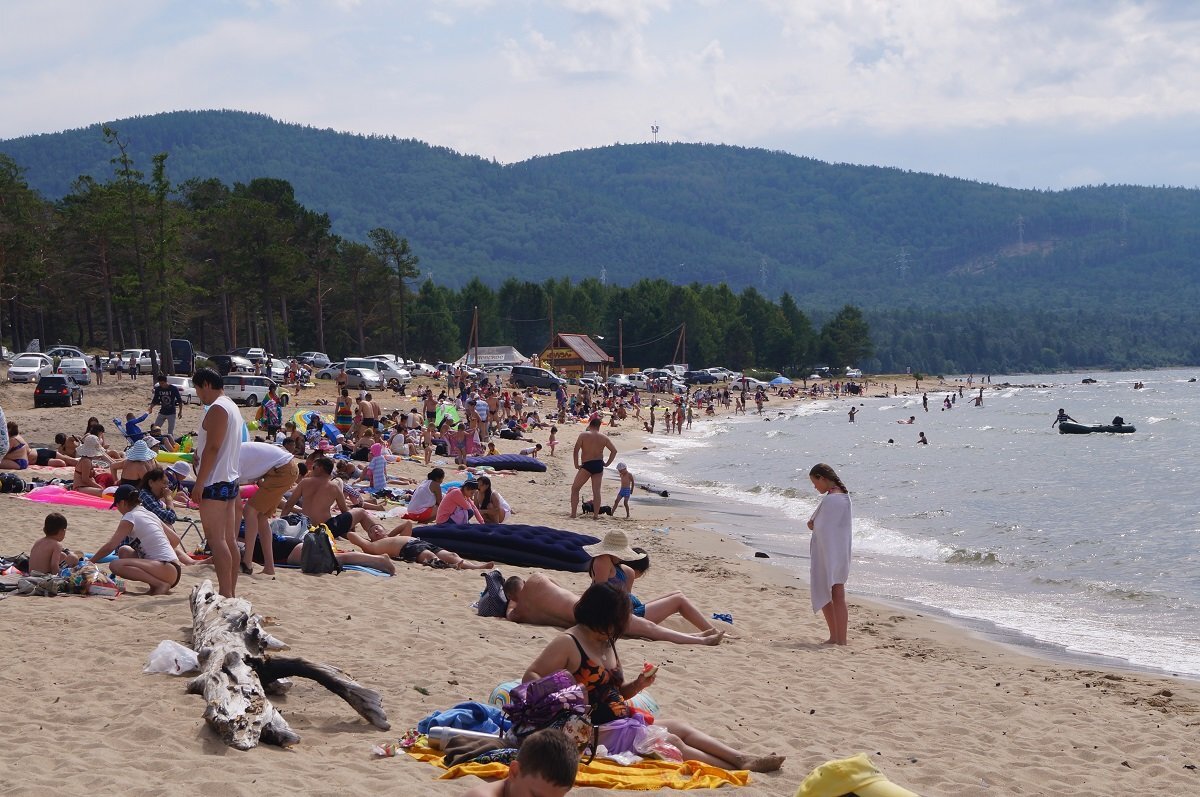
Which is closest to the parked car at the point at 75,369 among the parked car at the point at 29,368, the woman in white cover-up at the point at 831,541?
the parked car at the point at 29,368

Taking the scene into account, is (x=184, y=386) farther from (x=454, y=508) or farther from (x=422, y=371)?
(x=422, y=371)

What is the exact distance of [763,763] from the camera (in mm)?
5242

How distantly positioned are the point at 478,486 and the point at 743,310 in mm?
95880

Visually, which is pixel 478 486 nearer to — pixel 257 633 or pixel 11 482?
pixel 11 482

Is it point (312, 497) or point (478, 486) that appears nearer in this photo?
point (312, 497)

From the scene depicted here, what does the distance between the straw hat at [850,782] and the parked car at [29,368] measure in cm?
3571

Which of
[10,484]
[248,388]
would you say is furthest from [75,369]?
[10,484]

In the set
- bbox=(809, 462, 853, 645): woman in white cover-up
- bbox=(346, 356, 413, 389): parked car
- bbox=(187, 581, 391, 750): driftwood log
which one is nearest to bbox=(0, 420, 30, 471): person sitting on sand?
bbox=(187, 581, 391, 750): driftwood log

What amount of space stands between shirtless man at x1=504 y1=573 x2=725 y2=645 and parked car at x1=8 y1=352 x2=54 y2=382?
101 ft

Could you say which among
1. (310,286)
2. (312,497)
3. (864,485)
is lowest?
(864,485)

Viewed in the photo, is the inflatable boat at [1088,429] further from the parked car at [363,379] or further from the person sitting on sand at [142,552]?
the person sitting on sand at [142,552]

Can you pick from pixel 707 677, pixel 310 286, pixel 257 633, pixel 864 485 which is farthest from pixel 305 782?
pixel 310 286

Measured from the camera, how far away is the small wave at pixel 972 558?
1394 centimetres

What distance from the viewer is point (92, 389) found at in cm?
3412
